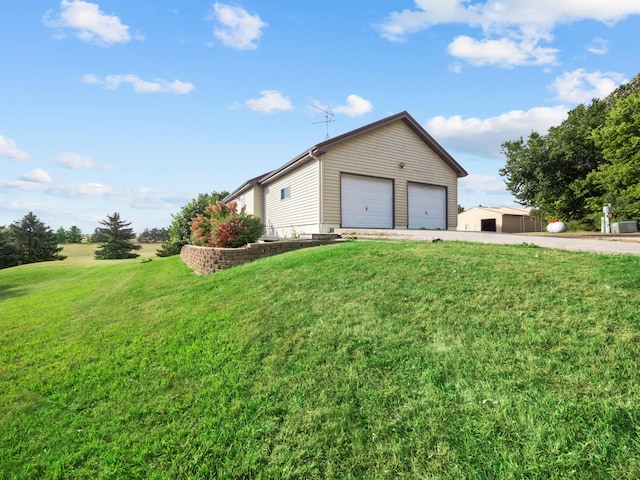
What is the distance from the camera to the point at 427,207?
→ 585 inches

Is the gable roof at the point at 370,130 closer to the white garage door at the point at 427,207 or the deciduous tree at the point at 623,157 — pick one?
the white garage door at the point at 427,207

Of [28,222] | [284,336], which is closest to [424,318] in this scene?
[284,336]

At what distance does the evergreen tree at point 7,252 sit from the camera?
30031 mm

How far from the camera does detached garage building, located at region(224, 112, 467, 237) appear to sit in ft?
39.9

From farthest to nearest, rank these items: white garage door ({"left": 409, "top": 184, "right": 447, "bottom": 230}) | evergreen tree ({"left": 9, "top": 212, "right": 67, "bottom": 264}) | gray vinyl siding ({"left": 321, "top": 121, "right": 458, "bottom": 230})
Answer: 1. evergreen tree ({"left": 9, "top": 212, "right": 67, "bottom": 264})
2. white garage door ({"left": 409, "top": 184, "right": 447, "bottom": 230})
3. gray vinyl siding ({"left": 321, "top": 121, "right": 458, "bottom": 230})

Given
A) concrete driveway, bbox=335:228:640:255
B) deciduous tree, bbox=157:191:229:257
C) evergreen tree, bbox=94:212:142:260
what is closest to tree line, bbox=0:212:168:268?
evergreen tree, bbox=94:212:142:260

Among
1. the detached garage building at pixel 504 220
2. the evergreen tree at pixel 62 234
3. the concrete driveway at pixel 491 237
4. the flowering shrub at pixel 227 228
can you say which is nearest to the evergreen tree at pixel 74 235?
the evergreen tree at pixel 62 234

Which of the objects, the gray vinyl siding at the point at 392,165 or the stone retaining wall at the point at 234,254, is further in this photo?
the gray vinyl siding at the point at 392,165

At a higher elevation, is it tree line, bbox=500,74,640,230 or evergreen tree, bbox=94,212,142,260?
tree line, bbox=500,74,640,230

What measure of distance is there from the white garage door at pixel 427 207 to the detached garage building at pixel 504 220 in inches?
955

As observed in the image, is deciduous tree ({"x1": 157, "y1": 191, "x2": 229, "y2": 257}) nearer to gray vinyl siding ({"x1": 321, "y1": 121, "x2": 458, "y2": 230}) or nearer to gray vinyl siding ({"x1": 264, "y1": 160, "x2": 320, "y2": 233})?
gray vinyl siding ({"x1": 264, "y1": 160, "x2": 320, "y2": 233})

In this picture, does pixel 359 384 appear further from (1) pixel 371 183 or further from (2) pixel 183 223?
(2) pixel 183 223

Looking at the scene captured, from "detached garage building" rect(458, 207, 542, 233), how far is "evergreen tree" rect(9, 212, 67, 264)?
49.1 metres

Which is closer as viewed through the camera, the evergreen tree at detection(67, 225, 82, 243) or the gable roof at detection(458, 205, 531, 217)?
the gable roof at detection(458, 205, 531, 217)
